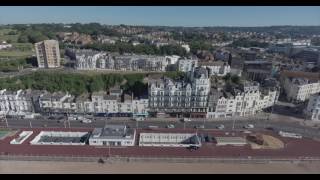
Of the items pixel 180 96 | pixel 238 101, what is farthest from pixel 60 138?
pixel 238 101

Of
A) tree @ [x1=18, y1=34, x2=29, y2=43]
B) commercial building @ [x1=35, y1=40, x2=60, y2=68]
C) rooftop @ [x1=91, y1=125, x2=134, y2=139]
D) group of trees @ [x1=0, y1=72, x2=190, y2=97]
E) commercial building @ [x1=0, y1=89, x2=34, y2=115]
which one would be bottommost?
rooftop @ [x1=91, y1=125, x2=134, y2=139]

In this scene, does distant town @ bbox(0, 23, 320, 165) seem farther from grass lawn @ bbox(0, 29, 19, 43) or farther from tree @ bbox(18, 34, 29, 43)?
grass lawn @ bbox(0, 29, 19, 43)

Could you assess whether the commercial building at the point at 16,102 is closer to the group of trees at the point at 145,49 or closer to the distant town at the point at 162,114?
the distant town at the point at 162,114

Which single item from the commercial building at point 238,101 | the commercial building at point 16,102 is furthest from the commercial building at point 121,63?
the commercial building at point 16,102

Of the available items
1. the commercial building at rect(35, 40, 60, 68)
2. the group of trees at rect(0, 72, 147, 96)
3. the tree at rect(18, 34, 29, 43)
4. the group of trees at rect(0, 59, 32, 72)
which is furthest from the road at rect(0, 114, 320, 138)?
the tree at rect(18, 34, 29, 43)

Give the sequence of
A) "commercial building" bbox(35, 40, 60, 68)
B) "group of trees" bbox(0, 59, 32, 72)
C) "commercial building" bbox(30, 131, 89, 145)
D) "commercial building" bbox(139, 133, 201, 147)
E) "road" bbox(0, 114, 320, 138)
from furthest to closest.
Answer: "commercial building" bbox(35, 40, 60, 68) → "group of trees" bbox(0, 59, 32, 72) → "road" bbox(0, 114, 320, 138) → "commercial building" bbox(139, 133, 201, 147) → "commercial building" bbox(30, 131, 89, 145)
